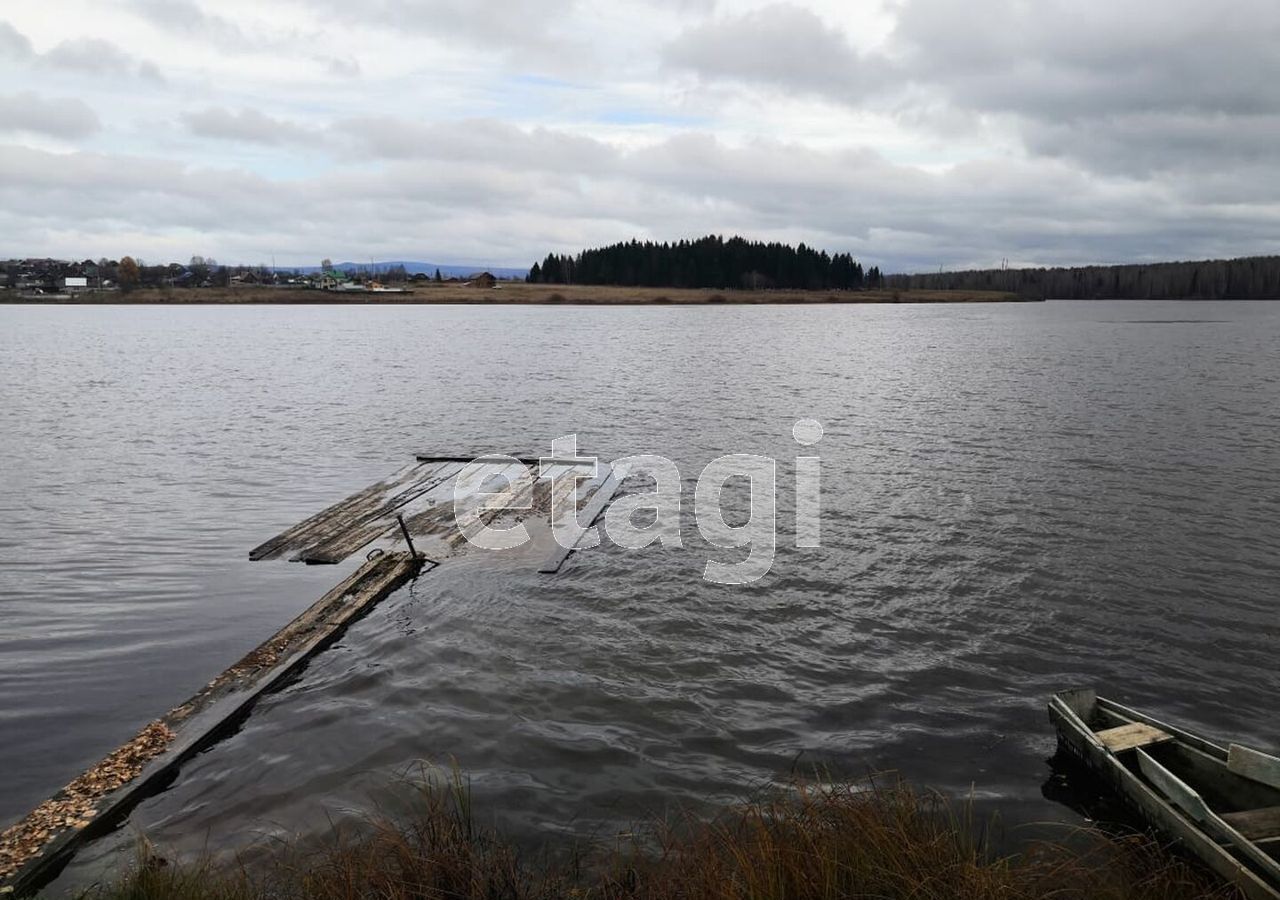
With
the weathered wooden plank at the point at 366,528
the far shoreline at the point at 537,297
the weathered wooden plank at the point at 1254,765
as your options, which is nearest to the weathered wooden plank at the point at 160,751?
the weathered wooden plank at the point at 366,528

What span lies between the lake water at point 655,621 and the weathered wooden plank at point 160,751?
11.2 inches

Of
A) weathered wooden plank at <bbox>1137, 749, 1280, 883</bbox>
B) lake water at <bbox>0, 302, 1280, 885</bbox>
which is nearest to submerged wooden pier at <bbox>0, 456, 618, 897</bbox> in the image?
lake water at <bbox>0, 302, 1280, 885</bbox>

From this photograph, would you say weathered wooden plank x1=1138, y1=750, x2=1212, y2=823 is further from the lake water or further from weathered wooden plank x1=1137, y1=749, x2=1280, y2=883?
the lake water

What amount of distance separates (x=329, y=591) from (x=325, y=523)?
4.31 meters

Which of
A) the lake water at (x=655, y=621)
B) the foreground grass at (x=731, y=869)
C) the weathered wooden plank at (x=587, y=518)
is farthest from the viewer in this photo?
the weathered wooden plank at (x=587, y=518)

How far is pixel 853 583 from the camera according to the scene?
14.9m

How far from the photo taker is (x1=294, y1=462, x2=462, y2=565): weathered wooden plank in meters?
16.0

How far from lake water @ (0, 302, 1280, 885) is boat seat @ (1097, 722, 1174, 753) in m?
0.91

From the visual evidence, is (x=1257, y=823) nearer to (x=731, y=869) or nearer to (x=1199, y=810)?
(x=1199, y=810)

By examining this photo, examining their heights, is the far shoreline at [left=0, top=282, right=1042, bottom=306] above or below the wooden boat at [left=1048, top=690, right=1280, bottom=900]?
above

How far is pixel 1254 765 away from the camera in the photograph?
7.70 meters

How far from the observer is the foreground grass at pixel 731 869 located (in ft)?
19.3

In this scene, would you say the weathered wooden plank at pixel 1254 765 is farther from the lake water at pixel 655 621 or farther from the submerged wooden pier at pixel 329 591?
the submerged wooden pier at pixel 329 591

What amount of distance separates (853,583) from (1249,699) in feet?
19.4
